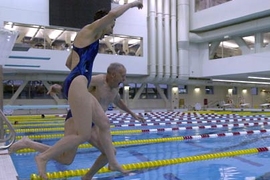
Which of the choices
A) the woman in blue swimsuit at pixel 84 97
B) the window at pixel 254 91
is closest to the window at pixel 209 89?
the window at pixel 254 91

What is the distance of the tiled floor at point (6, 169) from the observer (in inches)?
114

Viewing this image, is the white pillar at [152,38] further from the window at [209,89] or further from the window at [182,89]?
the window at [209,89]

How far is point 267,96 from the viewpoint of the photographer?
1154 inches

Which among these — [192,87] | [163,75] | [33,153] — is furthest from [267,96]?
[33,153]

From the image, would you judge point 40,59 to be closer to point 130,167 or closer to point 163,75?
point 163,75

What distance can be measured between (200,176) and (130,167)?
2.69 feet

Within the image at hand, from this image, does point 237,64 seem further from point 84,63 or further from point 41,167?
A: point 41,167

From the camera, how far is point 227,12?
18.2m

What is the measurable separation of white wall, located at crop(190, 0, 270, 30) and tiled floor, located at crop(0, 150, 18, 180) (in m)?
15.8

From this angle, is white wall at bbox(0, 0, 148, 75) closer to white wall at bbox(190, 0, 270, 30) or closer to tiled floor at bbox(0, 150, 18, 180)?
white wall at bbox(190, 0, 270, 30)

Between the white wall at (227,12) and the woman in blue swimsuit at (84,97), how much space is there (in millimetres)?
15853

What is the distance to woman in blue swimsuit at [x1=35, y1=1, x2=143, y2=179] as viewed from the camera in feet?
7.52

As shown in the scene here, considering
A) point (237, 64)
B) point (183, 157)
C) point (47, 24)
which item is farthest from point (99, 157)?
point (237, 64)

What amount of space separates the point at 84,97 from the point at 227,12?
694 inches
